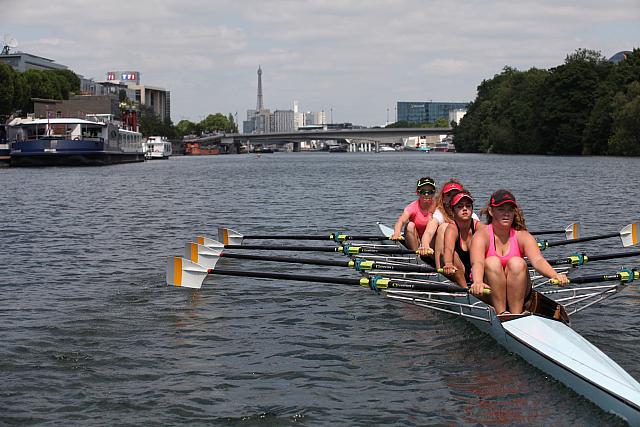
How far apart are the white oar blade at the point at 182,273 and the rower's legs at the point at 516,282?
5.18 metres

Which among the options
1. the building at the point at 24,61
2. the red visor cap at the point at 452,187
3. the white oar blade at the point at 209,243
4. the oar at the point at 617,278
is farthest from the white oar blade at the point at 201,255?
the building at the point at 24,61

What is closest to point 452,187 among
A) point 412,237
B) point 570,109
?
point 412,237

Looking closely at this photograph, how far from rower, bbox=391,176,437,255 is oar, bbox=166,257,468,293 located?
8.05 ft

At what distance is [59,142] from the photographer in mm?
73375

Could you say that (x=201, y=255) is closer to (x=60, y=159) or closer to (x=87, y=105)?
(x=60, y=159)

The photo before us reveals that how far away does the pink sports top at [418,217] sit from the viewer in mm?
14844

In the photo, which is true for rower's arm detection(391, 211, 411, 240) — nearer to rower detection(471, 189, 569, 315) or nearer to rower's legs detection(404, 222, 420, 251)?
rower's legs detection(404, 222, 420, 251)

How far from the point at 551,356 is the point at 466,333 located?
2.69m

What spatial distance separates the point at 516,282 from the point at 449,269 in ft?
4.77

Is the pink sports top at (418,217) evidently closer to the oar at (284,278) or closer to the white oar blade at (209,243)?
the oar at (284,278)

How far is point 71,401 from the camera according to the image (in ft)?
30.4

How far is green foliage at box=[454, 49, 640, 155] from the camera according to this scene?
3465 inches

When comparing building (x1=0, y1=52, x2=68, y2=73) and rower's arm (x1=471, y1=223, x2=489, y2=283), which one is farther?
building (x1=0, y1=52, x2=68, y2=73)

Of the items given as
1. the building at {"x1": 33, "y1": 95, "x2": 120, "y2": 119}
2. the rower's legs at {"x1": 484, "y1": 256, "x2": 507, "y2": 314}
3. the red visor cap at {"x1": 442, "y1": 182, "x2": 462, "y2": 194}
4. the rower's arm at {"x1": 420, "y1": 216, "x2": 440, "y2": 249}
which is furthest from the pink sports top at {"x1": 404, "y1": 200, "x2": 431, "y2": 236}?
the building at {"x1": 33, "y1": 95, "x2": 120, "y2": 119}
